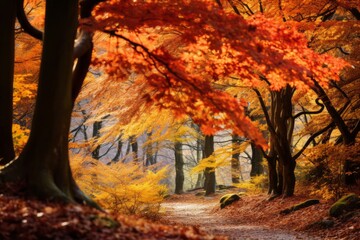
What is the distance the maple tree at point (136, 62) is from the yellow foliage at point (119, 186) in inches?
185

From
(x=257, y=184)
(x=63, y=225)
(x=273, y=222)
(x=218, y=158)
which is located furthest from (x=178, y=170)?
(x=63, y=225)

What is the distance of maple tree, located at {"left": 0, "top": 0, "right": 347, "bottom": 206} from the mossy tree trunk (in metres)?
0.01

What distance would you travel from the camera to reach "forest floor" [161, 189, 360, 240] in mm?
9812

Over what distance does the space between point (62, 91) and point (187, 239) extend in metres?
2.56

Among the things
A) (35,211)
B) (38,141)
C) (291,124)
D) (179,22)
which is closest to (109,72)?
(179,22)

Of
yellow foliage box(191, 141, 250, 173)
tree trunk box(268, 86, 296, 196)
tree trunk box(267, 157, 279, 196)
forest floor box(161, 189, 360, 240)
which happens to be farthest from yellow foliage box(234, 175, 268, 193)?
tree trunk box(268, 86, 296, 196)

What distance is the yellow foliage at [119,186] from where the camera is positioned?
11.8 m

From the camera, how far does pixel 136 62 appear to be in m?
7.70

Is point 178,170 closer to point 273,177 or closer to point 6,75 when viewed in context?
point 273,177

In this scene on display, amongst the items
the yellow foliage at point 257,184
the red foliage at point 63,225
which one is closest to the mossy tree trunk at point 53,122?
the red foliage at point 63,225

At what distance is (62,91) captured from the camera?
5.83 metres

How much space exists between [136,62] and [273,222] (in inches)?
293

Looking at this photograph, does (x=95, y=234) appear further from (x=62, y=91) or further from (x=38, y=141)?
(x=62, y=91)

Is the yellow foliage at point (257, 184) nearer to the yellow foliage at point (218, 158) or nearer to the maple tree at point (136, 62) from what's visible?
the yellow foliage at point (218, 158)
